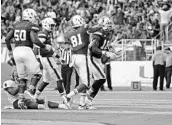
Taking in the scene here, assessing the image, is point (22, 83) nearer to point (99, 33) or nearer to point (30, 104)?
point (30, 104)

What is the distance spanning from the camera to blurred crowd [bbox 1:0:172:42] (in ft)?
89.9

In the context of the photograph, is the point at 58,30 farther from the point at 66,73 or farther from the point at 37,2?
the point at 66,73

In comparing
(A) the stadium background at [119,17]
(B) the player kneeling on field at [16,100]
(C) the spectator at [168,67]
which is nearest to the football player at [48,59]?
(B) the player kneeling on field at [16,100]

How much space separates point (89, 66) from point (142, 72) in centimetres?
1248

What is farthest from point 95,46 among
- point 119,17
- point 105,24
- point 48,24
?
point 119,17

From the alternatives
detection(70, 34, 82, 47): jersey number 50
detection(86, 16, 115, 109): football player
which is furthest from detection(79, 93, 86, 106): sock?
detection(70, 34, 82, 47): jersey number 50

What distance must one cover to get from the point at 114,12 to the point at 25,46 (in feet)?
48.1

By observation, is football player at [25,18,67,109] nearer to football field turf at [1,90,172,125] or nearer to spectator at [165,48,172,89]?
football field turf at [1,90,172,125]

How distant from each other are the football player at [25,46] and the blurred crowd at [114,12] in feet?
41.2

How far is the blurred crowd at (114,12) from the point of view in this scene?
27.4 m

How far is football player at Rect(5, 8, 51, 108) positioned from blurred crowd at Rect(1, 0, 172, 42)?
41.2 feet

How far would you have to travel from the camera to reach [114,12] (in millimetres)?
28875

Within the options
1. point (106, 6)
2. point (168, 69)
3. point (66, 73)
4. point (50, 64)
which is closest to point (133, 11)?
point (106, 6)

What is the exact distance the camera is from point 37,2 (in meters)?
32.7
